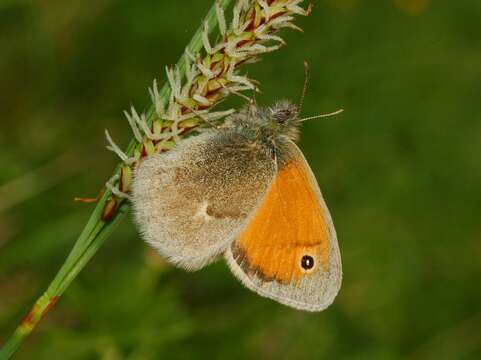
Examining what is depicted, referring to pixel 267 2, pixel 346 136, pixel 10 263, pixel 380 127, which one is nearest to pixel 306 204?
pixel 267 2

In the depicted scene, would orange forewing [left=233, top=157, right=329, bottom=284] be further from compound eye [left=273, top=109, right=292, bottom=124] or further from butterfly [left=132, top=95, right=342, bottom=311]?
compound eye [left=273, top=109, right=292, bottom=124]

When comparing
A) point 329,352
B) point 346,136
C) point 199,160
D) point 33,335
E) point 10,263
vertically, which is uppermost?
point 199,160

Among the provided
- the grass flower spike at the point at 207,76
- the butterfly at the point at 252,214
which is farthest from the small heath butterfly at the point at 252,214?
the grass flower spike at the point at 207,76

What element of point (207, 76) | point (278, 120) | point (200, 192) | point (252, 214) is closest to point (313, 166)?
point (278, 120)

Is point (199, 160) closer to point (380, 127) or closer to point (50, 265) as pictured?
point (50, 265)

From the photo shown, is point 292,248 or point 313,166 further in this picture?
point 313,166

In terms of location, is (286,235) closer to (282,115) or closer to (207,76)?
(282,115)

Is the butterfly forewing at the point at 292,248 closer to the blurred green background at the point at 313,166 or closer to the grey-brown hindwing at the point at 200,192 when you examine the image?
the grey-brown hindwing at the point at 200,192
